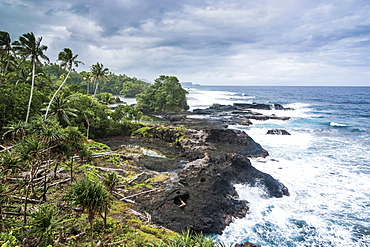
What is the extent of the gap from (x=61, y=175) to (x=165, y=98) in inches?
2117

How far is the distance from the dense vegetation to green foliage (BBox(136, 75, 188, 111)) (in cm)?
2434

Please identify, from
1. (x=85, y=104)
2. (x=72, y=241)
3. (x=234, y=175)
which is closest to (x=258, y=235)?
(x=234, y=175)

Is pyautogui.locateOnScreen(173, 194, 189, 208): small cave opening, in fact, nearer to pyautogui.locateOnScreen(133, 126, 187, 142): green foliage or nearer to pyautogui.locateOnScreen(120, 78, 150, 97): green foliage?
pyautogui.locateOnScreen(133, 126, 187, 142): green foliage

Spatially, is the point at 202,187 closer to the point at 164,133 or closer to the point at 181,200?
the point at 181,200

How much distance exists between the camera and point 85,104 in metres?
39.4

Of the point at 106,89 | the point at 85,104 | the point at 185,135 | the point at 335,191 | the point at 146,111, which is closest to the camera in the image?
the point at 335,191

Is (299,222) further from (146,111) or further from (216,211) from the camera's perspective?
(146,111)

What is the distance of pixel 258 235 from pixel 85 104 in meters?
35.9

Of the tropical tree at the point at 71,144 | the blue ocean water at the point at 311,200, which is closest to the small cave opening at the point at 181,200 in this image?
the blue ocean water at the point at 311,200

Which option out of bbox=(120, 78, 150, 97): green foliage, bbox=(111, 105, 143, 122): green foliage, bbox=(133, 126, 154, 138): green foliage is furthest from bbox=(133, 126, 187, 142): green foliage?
bbox=(120, 78, 150, 97): green foliage

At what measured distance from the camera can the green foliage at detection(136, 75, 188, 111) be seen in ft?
231

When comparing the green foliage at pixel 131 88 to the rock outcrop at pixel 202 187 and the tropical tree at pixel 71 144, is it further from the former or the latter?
the tropical tree at pixel 71 144

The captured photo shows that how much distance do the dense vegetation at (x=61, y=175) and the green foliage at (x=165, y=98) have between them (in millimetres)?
24335

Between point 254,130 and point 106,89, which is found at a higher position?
point 106,89
